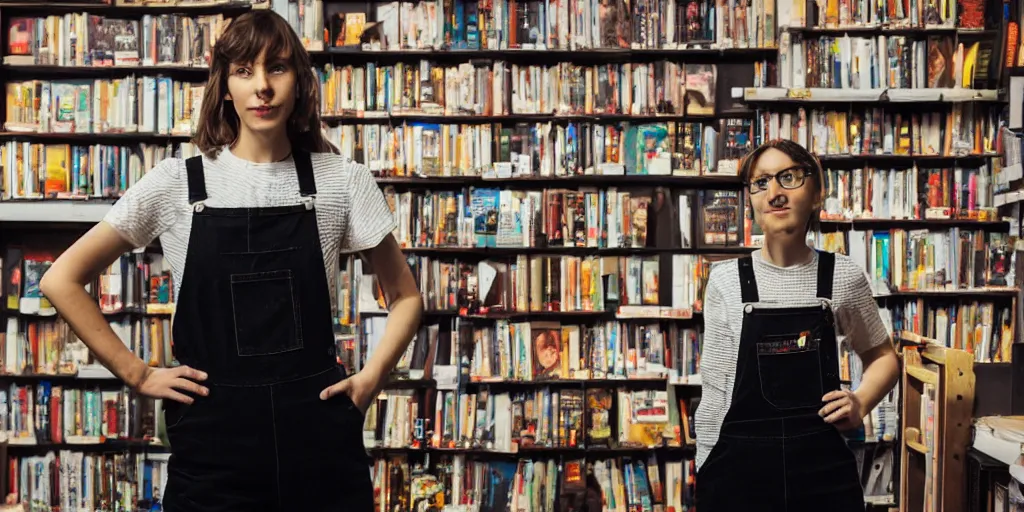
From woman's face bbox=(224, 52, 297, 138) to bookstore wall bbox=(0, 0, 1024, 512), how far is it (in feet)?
8.88

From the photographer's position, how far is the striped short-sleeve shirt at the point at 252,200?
57.7 inches

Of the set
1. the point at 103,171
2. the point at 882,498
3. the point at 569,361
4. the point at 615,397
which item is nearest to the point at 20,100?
the point at 103,171

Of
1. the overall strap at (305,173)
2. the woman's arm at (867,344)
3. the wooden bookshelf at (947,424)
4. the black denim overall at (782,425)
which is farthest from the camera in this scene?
the wooden bookshelf at (947,424)

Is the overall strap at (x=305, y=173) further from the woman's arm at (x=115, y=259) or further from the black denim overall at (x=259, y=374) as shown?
the woman's arm at (x=115, y=259)

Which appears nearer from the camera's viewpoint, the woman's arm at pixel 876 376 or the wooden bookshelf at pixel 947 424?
the woman's arm at pixel 876 376

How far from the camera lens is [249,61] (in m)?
1.46

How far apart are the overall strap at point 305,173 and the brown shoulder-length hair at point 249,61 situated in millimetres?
26

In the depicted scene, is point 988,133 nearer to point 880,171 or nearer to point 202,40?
point 880,171

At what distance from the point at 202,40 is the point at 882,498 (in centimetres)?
398

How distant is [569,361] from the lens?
13.8 feet

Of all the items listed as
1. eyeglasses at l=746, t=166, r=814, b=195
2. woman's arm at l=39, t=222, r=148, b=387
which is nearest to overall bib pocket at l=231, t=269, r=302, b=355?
woman's arm at l=39, t=222, r=148, b=387

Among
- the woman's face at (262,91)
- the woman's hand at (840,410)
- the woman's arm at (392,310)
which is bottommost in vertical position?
the woman's hand at (840,410)

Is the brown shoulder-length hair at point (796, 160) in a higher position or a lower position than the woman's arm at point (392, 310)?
higher

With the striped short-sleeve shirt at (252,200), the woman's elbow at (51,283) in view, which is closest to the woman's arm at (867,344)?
the striped short-sleeve shirt at (252,200)
